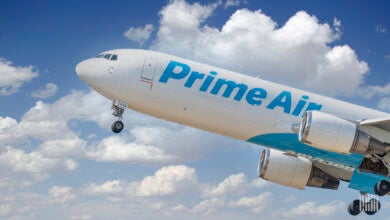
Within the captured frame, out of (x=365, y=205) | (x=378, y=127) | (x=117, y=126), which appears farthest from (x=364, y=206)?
(x=117, y=126)

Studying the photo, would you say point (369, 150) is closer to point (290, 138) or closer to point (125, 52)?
point (290, 138)

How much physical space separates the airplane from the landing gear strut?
13.5 feet

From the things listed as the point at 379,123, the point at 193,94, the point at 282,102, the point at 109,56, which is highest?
the point at 109,56

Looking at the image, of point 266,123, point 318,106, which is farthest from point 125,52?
point 318,106

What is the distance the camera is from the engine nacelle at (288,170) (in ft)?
90.3

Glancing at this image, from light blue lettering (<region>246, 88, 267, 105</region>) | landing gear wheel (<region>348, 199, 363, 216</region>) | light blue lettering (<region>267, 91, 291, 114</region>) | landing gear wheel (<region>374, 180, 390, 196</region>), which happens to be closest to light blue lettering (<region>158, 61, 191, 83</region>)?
light blue lettering (<region>246, 88, 267, 105</region>)

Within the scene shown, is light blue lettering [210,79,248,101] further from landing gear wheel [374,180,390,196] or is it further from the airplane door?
landing gear wheel [374,180,390,196]

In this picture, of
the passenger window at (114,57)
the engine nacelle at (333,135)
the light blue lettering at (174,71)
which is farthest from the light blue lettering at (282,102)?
the passenger window at (114,57)

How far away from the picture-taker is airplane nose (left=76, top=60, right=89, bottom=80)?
78.6 feet

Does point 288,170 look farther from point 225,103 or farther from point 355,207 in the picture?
point 225,103

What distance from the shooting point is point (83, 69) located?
24109 millimetres

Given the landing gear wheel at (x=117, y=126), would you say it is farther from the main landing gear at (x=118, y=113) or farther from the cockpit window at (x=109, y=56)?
the cockpit window at (x=109, y=56)

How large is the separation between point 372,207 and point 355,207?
3.47 ft

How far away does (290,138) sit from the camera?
79.6 feet
